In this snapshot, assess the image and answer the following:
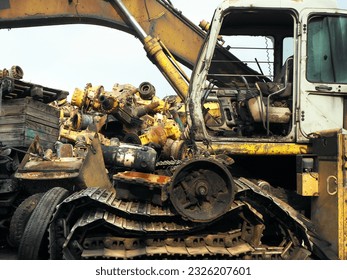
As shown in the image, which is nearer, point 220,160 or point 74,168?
point 220,160

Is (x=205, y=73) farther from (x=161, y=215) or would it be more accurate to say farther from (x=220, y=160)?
(x=161, y=215)

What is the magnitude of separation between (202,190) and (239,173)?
1012mm

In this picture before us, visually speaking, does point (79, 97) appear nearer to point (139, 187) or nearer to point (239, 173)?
point (239, 173)

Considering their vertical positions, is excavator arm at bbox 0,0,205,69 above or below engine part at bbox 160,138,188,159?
above

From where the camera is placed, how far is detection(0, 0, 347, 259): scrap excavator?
3.13m

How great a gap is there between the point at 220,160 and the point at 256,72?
190cm

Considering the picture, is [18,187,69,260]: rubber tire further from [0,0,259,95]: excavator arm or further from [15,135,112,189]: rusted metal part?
[0,0,259,95]: excavator arm

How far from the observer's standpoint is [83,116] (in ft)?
26.1

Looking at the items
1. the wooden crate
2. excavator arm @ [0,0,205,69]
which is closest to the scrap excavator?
the wooden crate

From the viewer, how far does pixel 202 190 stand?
3070 mm

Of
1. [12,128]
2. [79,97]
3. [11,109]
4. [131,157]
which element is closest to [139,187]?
[131,157]

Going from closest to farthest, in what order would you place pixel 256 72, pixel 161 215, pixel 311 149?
pixel 161 215 → pixel 311 149 → pixel 256 72
